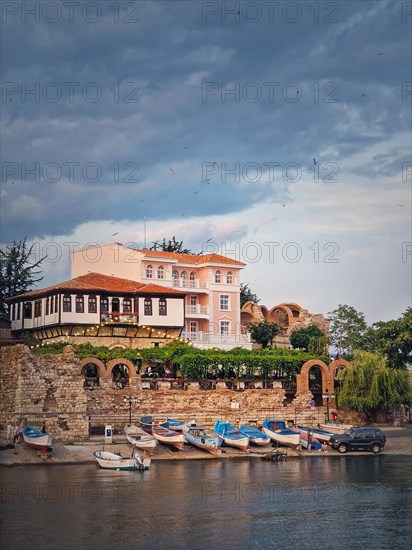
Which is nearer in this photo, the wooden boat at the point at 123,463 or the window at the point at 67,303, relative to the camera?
the wooden boat at the point at 123,463

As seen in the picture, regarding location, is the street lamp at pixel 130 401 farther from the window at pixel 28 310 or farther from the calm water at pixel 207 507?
the window at pixel 28 310

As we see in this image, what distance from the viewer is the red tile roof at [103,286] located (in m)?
66.9

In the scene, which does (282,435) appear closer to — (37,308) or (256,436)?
(256,436)

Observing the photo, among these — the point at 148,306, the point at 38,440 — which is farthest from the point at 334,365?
the point at 38,440

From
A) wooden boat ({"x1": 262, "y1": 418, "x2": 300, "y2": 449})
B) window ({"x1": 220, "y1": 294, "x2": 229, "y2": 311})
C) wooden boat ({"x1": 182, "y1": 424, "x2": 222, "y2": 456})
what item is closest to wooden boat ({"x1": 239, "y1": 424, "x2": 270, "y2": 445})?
wooden boat ({"x1": 262, "y1": 418, "x2": 300, "y2": 449})

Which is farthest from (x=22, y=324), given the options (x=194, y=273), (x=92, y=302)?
(x=194, y=273)

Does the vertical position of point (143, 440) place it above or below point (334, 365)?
below

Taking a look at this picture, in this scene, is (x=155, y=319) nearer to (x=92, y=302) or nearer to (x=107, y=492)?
(x=92, y=302)

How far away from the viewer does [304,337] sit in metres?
77.0

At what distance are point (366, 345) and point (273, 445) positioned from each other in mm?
25670

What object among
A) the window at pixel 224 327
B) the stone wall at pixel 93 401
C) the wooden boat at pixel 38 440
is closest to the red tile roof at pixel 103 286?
the window at pixel 224 327

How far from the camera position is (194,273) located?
259ft

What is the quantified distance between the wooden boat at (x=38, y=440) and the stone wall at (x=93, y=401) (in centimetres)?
294

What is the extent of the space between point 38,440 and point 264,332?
35.3 metres
